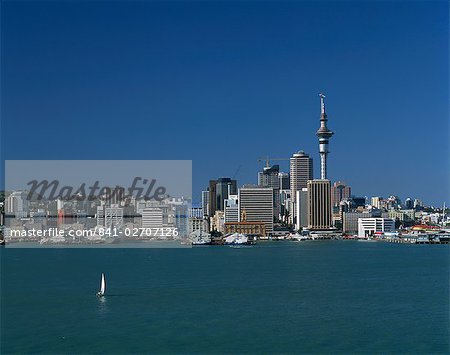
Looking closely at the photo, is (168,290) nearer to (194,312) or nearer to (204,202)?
(194,312)

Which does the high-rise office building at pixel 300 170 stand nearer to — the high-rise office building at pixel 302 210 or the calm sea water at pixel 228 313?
the high-rise office building at pixel 302 210

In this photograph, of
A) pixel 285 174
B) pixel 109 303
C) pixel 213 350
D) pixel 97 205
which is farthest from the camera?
pixel 285 174

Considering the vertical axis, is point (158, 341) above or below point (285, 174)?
below

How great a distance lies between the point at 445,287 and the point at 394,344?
6.66m

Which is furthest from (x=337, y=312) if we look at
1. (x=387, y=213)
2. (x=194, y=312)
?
(x=387, y=213)

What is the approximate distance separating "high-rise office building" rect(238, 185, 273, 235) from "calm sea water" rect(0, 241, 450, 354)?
131 feet

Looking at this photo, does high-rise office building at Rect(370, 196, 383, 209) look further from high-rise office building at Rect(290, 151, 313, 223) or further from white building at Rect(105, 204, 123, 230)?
white building at Rect(105, 204, 123, 230)

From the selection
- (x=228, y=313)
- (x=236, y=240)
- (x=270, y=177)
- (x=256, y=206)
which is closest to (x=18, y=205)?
(x=236, y=240)

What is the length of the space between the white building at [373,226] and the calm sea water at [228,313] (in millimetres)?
39551

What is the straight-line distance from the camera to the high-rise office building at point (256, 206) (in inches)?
2338

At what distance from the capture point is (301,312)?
39.3 feet

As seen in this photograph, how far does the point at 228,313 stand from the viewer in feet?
39.0

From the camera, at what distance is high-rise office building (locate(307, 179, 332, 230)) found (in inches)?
2434

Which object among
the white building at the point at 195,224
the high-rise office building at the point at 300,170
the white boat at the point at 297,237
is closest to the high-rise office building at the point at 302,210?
the white boat at the point at 297,237
